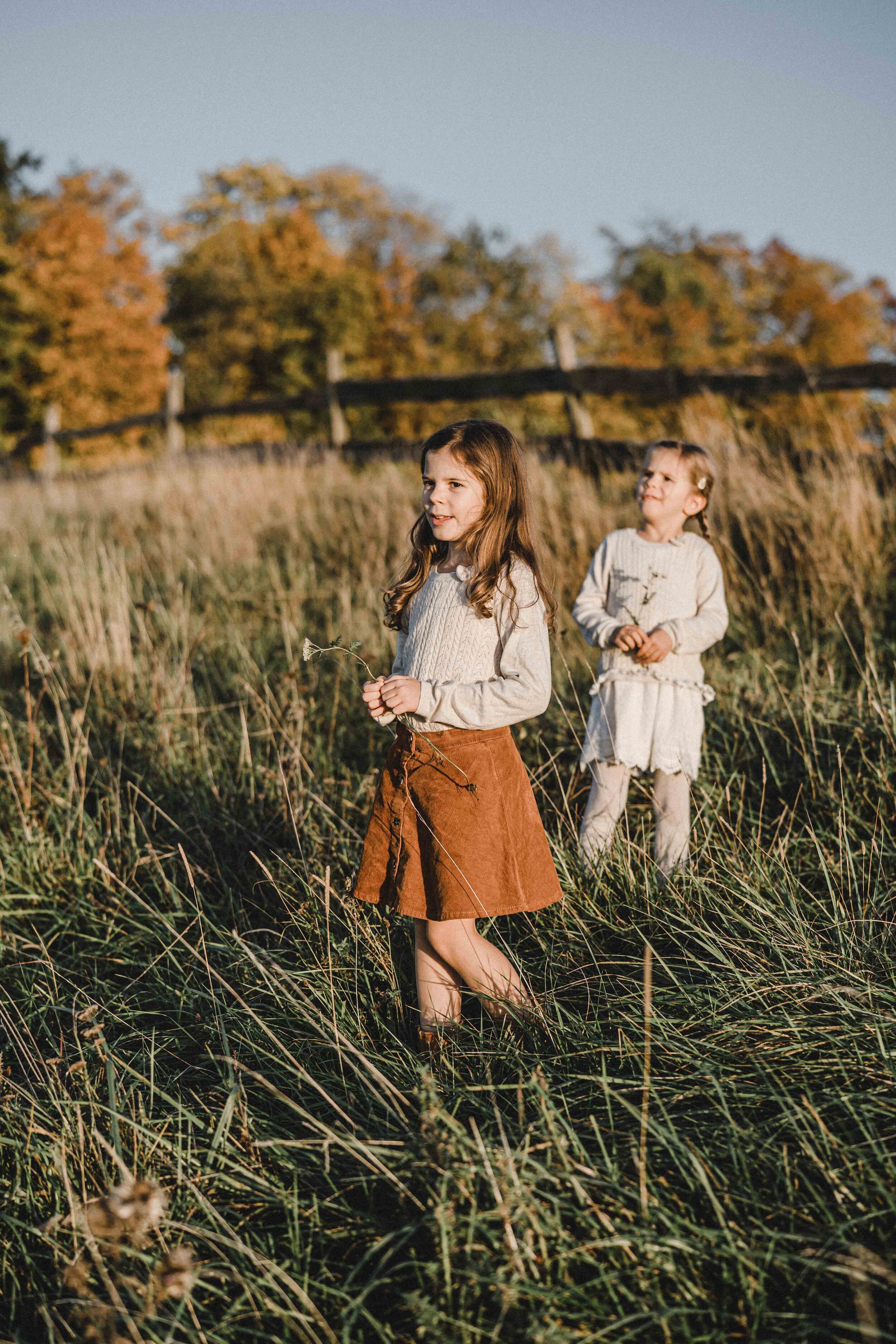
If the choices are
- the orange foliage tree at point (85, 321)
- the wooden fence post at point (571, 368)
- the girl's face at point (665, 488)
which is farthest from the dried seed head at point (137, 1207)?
the orange foliage tree at point (85, 321)

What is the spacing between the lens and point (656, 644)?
2.45 metres

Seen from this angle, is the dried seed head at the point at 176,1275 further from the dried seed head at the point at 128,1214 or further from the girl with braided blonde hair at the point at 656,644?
the girl with braided blonde hair at the point at 656,644

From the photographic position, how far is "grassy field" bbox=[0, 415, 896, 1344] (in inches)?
51.3

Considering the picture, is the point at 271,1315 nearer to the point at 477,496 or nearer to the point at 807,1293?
the point at 807,1293

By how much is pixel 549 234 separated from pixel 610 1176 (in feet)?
93.7

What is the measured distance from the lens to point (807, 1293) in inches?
49.8

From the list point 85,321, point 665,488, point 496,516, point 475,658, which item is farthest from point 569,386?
point 85,321

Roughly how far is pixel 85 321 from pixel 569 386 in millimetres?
18308

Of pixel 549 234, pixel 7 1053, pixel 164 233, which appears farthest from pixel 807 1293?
pixel 164 233

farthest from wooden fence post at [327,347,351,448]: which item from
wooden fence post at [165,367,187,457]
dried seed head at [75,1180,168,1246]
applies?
dried seed head at [75,1180,168,1246]

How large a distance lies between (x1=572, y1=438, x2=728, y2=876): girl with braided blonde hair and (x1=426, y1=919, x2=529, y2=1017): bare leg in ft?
1.69

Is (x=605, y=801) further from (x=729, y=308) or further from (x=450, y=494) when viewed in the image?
(x=729, y=308)

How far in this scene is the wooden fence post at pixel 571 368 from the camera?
270 inches

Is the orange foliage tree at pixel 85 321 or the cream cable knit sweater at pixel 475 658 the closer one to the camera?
the cream cable knit sweater at pixel 475 658
